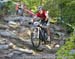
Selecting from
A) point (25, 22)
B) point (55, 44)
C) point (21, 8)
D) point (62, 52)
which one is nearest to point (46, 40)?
point (55, 44)

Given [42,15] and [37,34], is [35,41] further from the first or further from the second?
[42,15]

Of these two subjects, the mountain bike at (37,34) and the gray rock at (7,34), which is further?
the gray rock at (7,34)

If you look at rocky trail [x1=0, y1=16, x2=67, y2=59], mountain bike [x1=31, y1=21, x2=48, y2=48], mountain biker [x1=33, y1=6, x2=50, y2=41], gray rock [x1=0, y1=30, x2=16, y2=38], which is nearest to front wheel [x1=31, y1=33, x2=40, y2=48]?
mountain bike [x1=31, y1=21, x2=48, y2=48]

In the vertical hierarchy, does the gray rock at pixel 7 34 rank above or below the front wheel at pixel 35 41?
below

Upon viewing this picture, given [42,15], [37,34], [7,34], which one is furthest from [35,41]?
[7,34]

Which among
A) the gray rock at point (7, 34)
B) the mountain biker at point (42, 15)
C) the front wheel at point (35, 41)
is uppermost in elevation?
the mountain biker at point (42, 15)

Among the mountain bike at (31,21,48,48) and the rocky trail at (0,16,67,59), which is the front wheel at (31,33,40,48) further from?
the rocky trail at (0,16,67,59)

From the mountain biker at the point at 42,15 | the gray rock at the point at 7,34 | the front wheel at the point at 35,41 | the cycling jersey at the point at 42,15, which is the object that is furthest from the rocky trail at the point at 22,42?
the cycling jersey at the point at 42,15

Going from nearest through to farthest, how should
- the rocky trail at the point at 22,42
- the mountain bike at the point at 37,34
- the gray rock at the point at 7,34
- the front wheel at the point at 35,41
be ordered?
the rocky trail at the point at 22,42
the mountain bike at the point at 37,34
the front wheel at the point at 35,41
the gray rock at the point at 7,34

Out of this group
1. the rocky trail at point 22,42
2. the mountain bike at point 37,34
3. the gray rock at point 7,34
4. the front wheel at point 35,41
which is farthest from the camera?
the gray rock at point 7,34

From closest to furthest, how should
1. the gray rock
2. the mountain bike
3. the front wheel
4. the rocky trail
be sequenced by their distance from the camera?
the rocky trail < the mountain bike < the front wheel < the gray rock

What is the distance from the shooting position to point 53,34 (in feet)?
49.1

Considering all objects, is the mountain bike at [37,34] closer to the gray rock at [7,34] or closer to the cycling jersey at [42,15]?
the cycling jersey at [42,15]

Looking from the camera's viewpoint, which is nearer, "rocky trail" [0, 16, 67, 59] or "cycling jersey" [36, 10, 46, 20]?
"rocky trail" [0, 16, 67, 59]
